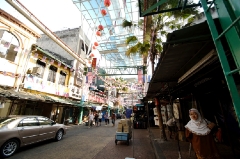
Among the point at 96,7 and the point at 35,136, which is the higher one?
the point at 96,7

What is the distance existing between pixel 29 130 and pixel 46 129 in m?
1.13

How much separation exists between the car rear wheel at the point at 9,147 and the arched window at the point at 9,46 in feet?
22.8

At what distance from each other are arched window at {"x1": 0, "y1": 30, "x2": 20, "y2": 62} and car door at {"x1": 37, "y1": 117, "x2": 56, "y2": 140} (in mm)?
6064

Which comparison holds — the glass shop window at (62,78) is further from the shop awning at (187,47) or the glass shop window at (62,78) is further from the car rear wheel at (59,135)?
the shop awning at (187,47)

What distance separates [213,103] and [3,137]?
33.4 feet

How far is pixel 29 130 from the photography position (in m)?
5.95

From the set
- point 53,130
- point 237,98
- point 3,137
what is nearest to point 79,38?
point 53,130

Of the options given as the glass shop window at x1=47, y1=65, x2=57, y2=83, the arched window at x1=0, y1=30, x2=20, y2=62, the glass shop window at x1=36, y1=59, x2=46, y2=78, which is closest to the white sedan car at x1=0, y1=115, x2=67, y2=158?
the arched window at x1=0, y1=30, x2=20, y2=62

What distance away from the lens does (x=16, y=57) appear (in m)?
9.80

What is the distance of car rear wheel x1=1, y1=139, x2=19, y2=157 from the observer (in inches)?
188

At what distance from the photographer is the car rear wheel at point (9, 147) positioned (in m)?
4.78

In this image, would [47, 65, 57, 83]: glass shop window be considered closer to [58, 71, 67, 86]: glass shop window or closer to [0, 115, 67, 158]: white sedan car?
[58, 71, 67, 86]: glass shop window

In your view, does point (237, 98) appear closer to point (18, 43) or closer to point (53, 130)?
point (53, 130)

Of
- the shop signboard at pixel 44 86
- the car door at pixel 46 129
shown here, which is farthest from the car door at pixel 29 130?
the shop signboard at pixel 44 86
